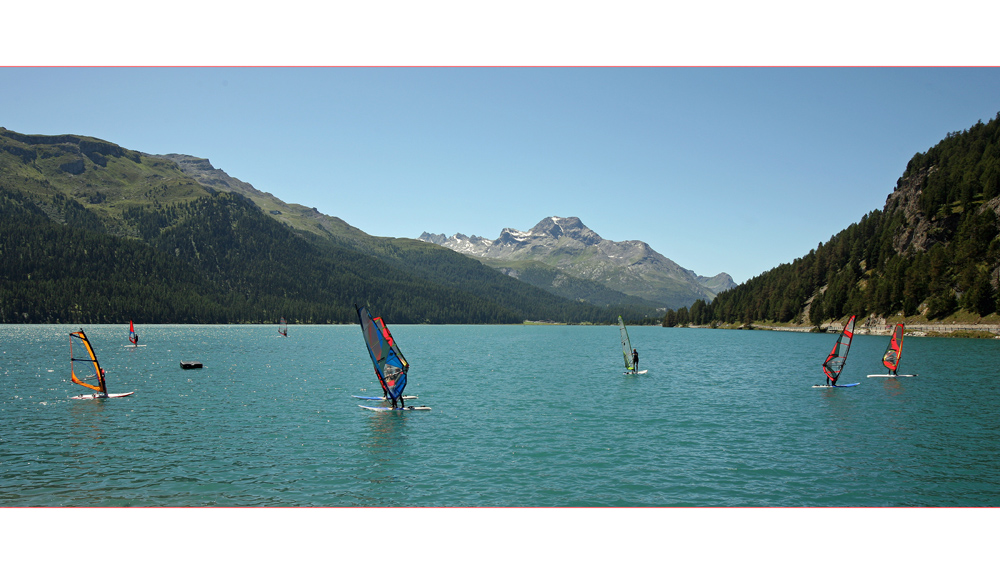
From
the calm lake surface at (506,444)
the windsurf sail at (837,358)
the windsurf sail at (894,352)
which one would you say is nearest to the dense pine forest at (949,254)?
the windsurf sail at (894,352)

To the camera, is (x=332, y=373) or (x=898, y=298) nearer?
(x=332, y=373)

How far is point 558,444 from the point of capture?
32.8 metres

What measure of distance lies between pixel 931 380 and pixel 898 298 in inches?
5187

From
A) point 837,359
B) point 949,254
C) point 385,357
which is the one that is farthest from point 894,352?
point 949,254

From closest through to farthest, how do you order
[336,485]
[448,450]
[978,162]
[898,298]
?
[336,485] < [448,450] < [898,298] < [978,162]

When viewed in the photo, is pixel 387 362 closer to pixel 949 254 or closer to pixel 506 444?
pixel 506 444

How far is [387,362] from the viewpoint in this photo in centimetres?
4284

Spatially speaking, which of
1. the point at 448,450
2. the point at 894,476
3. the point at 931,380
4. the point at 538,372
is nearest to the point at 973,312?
the point at 931,380

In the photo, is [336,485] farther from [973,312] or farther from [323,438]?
[973,312]

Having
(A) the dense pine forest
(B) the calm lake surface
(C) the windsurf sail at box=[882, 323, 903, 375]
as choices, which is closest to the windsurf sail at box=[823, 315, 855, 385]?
(B) the calm lake surface

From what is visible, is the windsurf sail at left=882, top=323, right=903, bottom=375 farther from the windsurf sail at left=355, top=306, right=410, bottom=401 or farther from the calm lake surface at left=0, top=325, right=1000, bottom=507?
the windsurf sail at left=355, top=306, right=410, bottom=401

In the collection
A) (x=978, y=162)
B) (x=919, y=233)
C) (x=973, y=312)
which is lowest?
(x=973, y=312)

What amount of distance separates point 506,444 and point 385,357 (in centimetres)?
1384

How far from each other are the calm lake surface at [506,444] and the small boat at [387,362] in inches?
73.0
